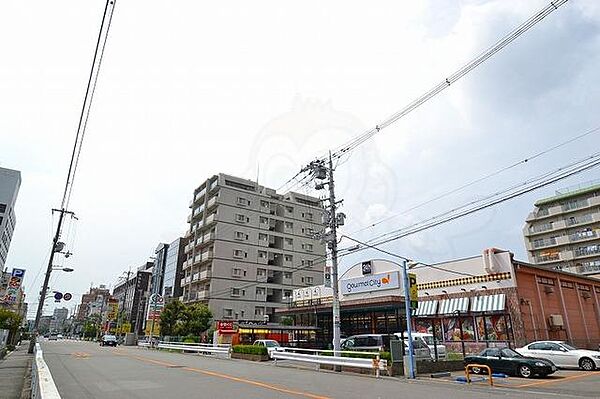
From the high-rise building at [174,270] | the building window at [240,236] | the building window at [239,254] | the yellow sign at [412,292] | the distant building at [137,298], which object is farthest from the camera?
the distant building at [137,298]

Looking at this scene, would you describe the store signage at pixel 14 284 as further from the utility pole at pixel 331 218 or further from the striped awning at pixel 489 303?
the striped awning at pixel 489 303

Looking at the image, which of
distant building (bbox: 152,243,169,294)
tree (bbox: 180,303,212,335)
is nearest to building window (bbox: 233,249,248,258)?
tree (bbox: 180,303,212,335)

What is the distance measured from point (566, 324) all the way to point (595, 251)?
4224 centimetres

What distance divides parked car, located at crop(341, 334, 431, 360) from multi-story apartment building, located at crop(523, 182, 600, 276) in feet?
174

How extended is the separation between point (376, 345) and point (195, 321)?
2673cm

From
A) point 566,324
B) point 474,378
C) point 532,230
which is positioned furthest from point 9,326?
point 532,230

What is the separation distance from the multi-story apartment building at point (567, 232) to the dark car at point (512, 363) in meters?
54.1

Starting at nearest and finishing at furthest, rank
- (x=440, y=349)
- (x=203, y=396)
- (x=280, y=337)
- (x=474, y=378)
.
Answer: (x=203, y=396), (x=474, y=378), (x=440, y=349), (x=280, y=337)

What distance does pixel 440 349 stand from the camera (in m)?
22.2

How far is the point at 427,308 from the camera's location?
29406mm

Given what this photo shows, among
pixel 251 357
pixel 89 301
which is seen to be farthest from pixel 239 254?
pixel 89 301

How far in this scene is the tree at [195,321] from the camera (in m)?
43.2

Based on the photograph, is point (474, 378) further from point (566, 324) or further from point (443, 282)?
point (566, 324)

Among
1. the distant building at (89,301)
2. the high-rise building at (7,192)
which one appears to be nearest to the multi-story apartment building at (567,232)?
the high-rise building at (7,192)
